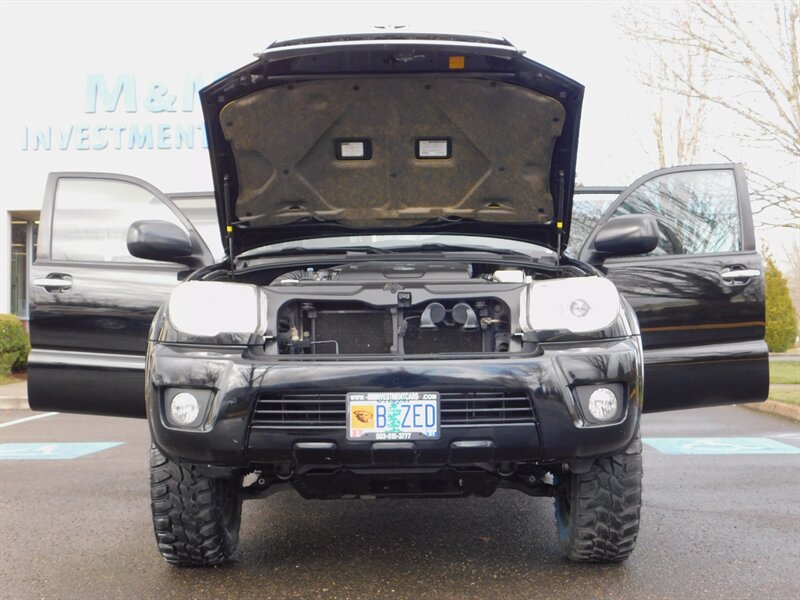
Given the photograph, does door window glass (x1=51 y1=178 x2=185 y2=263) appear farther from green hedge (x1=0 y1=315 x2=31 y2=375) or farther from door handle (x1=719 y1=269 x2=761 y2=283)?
green hedge (x1=0 y1=315 x2=31 y2=375)

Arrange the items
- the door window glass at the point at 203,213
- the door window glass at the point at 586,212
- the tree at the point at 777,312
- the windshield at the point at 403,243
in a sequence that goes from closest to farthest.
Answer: the windshield at the point at 403,243
the door window glass at the point at 586,212
the door window glass at the point at 203,213
the tree at the point at 777,312

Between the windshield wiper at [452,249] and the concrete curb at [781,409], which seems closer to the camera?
the windshield wiper at [452,249]

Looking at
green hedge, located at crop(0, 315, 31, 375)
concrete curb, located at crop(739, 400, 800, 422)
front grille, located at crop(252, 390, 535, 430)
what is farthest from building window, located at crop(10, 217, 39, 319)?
front grille, located at crop(252, 390, 535, 430)

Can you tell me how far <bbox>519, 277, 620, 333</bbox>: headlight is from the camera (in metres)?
2.93

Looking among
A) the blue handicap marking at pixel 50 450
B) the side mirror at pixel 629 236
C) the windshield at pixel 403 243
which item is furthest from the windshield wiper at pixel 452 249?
the blue handicap marking at pixel 50 450

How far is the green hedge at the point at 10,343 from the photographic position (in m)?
12.1

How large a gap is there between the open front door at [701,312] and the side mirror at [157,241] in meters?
2.00

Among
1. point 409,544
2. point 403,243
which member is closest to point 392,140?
point 403,243

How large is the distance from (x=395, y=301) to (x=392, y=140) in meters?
1.06

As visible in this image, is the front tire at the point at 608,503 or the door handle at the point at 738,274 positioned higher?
the door handle at the point at 738,274

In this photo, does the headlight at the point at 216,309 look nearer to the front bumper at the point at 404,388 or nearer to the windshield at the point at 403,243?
the front bumper at the point at 404,388

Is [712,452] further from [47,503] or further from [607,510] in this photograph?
[47,503]

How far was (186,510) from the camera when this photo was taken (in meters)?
3.10

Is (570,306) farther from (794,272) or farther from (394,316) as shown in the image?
(794,272)
